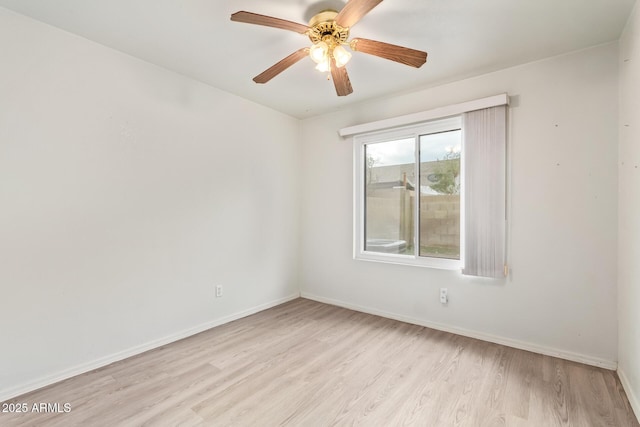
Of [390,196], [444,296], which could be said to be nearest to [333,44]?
[390,196]

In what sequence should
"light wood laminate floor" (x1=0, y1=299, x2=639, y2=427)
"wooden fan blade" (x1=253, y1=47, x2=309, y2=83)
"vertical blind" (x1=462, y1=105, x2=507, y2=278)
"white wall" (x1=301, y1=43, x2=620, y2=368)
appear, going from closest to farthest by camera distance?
"light wood laminate floor" (x1=0, y1=299, x2=639, y2=427)
"wooden fan blade" (x1=253, y1=47, x2=309, y2=83)
"white wall" (x1=301, y1=43, x2=620, y2=368)
"vertical blind" (x1=462, y1=105, x2=507, y2=278)

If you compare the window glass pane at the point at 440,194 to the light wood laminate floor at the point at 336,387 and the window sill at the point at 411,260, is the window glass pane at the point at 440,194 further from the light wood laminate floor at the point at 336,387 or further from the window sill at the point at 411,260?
the light wood laminate floor at the point at 336,387

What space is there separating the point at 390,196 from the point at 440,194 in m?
0.59

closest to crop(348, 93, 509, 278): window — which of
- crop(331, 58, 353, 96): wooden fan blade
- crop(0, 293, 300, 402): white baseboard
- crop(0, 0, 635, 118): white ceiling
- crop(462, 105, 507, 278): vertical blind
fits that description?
crop(462, 105, 507, 278): vertical blind

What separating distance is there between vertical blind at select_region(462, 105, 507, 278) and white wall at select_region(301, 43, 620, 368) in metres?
0.11

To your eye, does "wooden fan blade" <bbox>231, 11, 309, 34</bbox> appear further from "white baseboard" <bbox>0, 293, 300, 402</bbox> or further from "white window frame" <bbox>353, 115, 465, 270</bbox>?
"white baseboard" <bbox>0, 293, 300, 402</bbox>

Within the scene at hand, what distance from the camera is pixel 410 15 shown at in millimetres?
1934

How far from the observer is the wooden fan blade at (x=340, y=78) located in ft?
6.84

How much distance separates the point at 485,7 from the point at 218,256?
9.75 feet

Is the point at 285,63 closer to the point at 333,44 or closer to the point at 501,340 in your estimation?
the point at 333,44

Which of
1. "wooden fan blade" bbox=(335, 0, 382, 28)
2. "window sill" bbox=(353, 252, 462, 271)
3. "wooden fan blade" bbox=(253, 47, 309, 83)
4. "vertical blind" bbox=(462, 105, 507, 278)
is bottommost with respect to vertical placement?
"window sill" bbox=(353, 252, 462, 271)

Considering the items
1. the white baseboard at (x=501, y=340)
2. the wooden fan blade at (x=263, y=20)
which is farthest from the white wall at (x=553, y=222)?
the wooden fan blade at (x=263, y=20)

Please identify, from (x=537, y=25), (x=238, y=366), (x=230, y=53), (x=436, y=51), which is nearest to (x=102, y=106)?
(x=230, y=53)

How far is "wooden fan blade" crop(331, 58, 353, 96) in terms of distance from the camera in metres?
2.08
